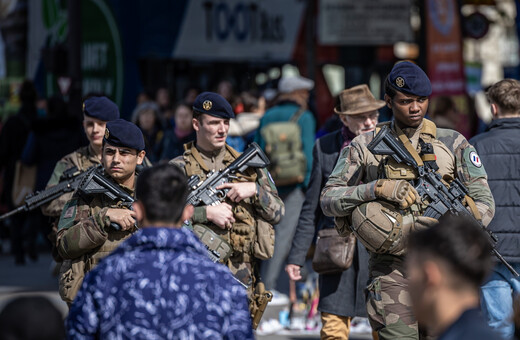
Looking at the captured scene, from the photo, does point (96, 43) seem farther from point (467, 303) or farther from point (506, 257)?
point (467, 303)

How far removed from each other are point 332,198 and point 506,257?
150cm

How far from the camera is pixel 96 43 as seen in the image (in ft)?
57.3

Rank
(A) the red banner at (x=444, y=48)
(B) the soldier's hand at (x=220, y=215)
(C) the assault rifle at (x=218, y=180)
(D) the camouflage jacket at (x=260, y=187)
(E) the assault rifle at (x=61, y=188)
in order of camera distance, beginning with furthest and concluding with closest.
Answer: (A) the red banner at (x=444, y=48), (E) the assault rifle at (x=61, y=188), (D) the camouflage jacket at (x=260, y=187), (C) the assault rifle at (x=218, y=180), (B) the soldier's hand at (x=220, y=215)

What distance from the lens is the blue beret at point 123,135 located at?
559cm

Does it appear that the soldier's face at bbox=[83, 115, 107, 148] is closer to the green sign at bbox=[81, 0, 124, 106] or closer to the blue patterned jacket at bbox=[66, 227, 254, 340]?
the blue patterned jacket at bbox=[66, 227, 254, 340]

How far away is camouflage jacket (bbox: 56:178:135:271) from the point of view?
17.9 ft

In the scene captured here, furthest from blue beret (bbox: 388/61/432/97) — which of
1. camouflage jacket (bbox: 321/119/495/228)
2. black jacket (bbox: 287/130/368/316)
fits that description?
black jacket (bbox: 287/130/368/316)

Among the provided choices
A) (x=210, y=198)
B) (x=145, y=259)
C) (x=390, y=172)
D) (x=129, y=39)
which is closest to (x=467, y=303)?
(x=145, y=259)

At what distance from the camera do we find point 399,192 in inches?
204

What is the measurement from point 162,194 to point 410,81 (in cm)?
223

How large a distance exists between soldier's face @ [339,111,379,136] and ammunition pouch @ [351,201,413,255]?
155cm

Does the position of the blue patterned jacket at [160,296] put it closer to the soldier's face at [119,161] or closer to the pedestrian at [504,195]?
the soldier's face at [119,161]

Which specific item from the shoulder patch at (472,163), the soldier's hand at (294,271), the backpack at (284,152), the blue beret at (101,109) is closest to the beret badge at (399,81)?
the shoulder patch at (472,163)

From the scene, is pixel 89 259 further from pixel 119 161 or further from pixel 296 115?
pixel 296 115
